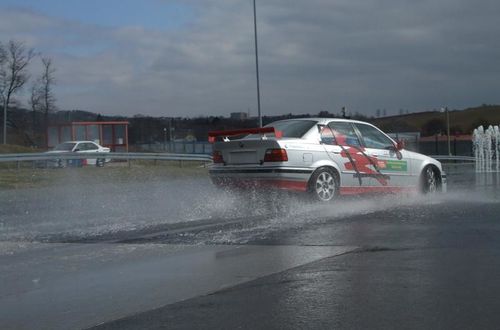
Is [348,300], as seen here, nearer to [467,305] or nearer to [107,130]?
[467,305]

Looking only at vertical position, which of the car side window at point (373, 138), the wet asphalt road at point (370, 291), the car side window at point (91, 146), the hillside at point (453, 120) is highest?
the hillside at point (453, 120)

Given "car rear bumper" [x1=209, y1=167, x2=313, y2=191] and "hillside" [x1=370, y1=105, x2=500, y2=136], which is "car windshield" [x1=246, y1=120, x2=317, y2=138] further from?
"hillside" [x1=370, y1=105, x2=500, y2=136]

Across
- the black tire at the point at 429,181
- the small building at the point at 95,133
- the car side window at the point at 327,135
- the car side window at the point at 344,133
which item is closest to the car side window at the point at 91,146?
the small building at the point at 95,133

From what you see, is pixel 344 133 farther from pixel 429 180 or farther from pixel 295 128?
pixel 429 180

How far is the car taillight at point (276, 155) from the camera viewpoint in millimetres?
10273

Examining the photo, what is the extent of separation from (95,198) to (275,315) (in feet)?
33.7

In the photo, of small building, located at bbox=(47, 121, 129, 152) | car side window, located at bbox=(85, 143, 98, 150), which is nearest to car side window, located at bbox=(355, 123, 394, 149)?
car side window, located at bbox=(85, 143, 98, 150)

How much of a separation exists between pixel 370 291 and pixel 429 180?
7774 millimetres

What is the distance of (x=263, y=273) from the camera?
20.2ft

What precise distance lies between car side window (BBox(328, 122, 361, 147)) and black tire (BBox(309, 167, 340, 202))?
0.58 metres

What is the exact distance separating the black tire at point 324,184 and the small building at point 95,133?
30450 mm

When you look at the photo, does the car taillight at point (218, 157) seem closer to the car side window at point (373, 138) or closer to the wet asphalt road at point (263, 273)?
the wet asphalt road at point (263, 273)

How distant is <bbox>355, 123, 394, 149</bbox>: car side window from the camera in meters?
11.7

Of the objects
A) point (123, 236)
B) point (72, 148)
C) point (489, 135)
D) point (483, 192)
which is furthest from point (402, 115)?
point (123, 236)
